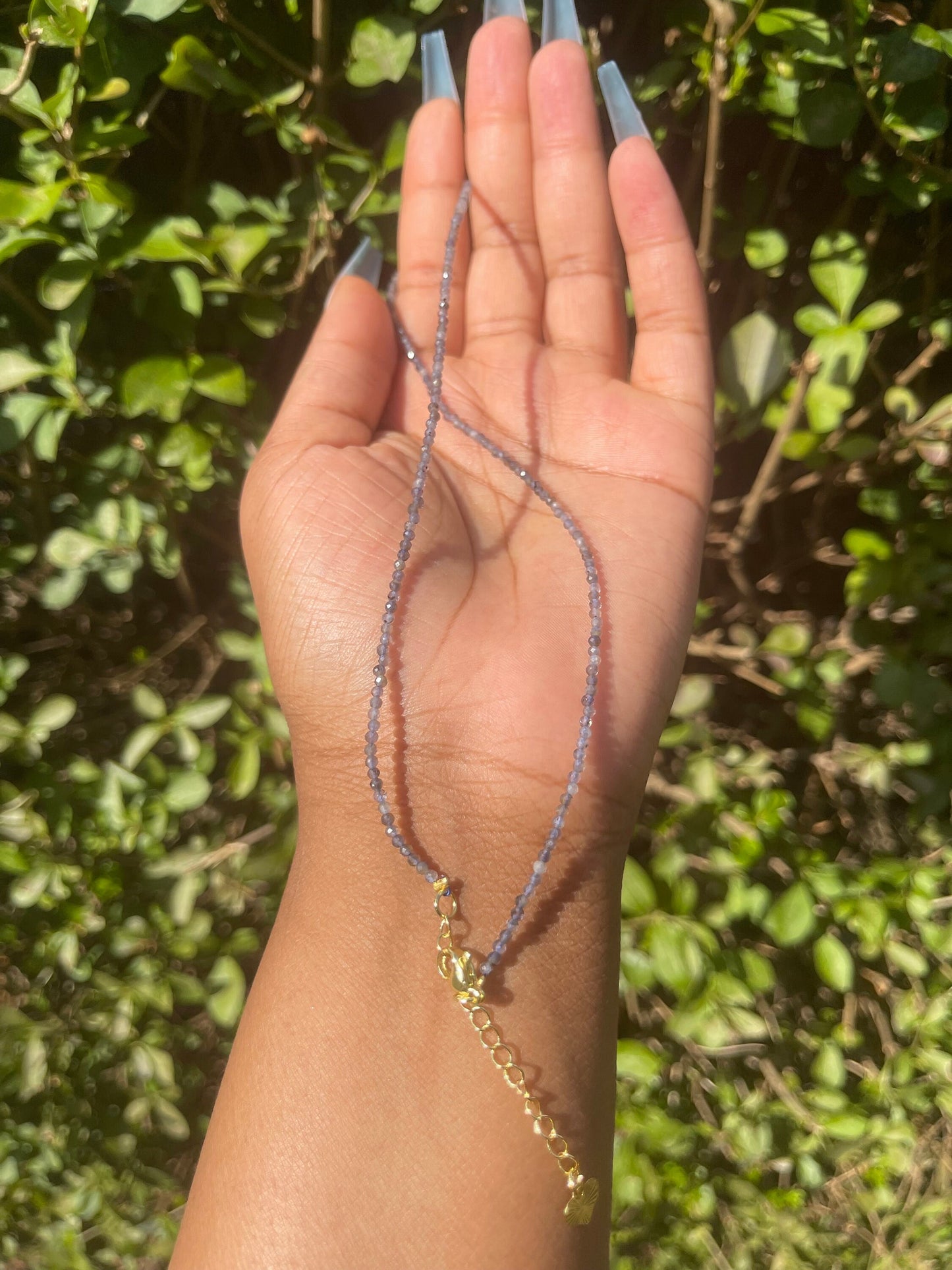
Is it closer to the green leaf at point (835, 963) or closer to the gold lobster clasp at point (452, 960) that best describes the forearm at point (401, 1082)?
the gold lobster clasp at point (452, 960)

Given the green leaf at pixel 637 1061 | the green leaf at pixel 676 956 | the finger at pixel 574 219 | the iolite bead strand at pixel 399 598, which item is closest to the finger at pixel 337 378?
the iolite bead strand at pixel 399 598

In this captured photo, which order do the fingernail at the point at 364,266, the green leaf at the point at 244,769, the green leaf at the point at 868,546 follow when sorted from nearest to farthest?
the fingernail at the point at 364,266
the green leaf at the point at 868,546
the green leaf at the point at 244,769

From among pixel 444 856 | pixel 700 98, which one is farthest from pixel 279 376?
pixel 444 856

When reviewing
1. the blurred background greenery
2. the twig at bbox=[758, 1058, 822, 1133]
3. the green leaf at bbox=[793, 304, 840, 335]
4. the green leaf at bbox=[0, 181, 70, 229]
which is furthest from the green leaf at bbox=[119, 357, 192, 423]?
the twig at bbox=[758, 1058, 822, 1133]

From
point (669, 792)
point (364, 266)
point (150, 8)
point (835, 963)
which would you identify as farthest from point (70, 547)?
point (835, 963)

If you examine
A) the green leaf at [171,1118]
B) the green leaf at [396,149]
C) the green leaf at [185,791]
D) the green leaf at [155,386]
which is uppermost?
the green leaf at [396,149]

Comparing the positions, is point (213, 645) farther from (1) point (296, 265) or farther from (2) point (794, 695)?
(2) point (794, 695)

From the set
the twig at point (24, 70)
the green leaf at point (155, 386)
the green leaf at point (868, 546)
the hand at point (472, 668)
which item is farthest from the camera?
the green leaf at point (868, 546)
